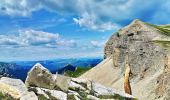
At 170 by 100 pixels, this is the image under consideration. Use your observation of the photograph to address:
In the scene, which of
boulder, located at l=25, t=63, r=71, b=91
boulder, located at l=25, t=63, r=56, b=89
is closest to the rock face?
boulder, located at l=25, t=63, r=71, b=91

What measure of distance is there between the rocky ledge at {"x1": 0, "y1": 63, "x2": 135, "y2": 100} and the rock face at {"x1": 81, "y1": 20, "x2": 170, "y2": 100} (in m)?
21.8

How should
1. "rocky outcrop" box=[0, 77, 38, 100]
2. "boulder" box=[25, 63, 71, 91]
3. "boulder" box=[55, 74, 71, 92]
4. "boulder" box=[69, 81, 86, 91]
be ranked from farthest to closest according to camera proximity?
"boulder" box=[69, 81, 86, 91]
"boulder" box=[55, 74, 71, 92]
"boulder" box=[25, 63, 71, 91]
"rocky outcrop" box=[0, 77, 38, 100]

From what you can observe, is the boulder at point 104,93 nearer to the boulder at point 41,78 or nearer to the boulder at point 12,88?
the boulder at point 41,78

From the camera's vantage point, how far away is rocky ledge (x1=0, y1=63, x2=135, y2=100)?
31875mm

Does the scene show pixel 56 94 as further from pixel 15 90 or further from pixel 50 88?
pixel 15 90

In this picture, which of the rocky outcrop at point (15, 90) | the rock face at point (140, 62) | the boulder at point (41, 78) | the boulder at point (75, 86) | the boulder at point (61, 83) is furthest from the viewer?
Result: the rock face at point (140, 62)

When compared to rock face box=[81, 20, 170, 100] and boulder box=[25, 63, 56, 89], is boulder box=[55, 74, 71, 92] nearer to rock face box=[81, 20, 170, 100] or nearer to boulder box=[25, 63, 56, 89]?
boulder box=[25, 63, 56, 89]

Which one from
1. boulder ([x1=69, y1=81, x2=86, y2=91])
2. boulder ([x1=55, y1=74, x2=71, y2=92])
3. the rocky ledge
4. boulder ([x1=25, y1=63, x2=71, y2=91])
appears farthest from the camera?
boulder ([x1=69, y1=81, x2=86, y2=91])

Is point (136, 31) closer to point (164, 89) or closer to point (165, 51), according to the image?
point (165, 51)

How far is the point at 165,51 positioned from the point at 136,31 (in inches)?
1339

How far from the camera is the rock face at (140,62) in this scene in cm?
7547

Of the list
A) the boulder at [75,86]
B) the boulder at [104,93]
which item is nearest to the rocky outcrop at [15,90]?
the boulder at [75,86]

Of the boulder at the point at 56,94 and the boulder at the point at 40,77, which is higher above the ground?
the boulder at the point at 40,77

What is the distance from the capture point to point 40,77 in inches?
1438
